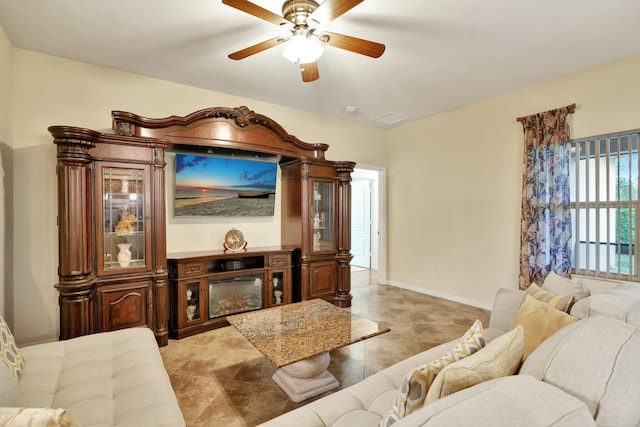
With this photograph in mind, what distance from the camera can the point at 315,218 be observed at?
412cm

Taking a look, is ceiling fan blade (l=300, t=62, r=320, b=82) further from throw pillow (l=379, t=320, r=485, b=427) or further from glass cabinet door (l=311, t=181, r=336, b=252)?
throw pillow (l=379, t=320, r=485, b=427)

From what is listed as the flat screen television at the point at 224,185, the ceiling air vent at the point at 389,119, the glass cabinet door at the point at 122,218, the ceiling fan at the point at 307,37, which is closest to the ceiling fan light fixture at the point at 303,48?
the ceiling fan at the point at 307,37

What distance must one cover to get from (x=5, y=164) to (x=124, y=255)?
1206mm

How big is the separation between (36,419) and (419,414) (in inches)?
36.7

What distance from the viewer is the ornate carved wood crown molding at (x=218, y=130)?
118 inches

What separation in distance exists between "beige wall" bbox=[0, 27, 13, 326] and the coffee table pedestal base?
8.11 feet

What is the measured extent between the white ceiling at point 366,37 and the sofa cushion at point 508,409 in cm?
238

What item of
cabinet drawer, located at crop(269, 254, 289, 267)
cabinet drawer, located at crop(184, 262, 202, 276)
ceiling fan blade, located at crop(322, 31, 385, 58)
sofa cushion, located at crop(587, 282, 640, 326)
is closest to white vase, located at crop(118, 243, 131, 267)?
cabinet drawer, located at crop(184, 262, 202, 276)

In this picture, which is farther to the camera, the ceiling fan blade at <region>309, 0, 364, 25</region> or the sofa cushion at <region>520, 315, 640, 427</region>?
the ceiling fan blade at <region>309, 0, 364, 25</region>

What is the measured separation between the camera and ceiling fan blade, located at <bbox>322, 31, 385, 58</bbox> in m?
2.06

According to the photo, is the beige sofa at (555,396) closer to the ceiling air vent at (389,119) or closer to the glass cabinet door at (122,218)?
the glass cabinet door at (122,218)

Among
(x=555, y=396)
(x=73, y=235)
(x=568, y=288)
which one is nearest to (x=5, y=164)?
(x=73, y=235)

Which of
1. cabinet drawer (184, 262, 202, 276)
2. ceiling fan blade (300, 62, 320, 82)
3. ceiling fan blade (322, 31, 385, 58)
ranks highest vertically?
ceiling fan blade (322, 31, 385, 58)

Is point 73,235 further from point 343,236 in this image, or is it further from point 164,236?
point 343,236
